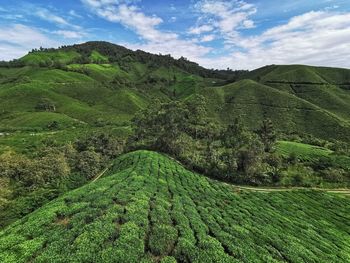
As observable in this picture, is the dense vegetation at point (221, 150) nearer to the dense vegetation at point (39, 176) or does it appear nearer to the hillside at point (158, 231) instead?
the dense vegetation at point (39, 176)

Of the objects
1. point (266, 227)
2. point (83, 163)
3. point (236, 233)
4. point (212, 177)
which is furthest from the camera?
point (212, 177)

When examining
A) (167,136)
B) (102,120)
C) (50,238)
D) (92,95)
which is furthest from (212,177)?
(92,95)

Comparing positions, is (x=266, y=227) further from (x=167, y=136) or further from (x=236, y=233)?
(x=167, y=136)

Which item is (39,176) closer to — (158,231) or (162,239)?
(158,231)

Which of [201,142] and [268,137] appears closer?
[201,142]

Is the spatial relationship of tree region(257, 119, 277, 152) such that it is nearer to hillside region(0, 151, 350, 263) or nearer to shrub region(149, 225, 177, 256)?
hillside region(0, 151, 350, 263)

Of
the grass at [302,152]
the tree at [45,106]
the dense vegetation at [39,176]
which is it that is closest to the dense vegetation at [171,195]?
the dense vegetation at [39,176]

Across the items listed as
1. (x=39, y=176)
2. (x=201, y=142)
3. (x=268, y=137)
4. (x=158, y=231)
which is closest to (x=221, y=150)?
(x=201, y=142)

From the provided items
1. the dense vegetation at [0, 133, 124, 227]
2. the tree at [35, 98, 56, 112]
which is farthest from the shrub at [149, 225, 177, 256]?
the tree at [35, 98, 56, 112]
